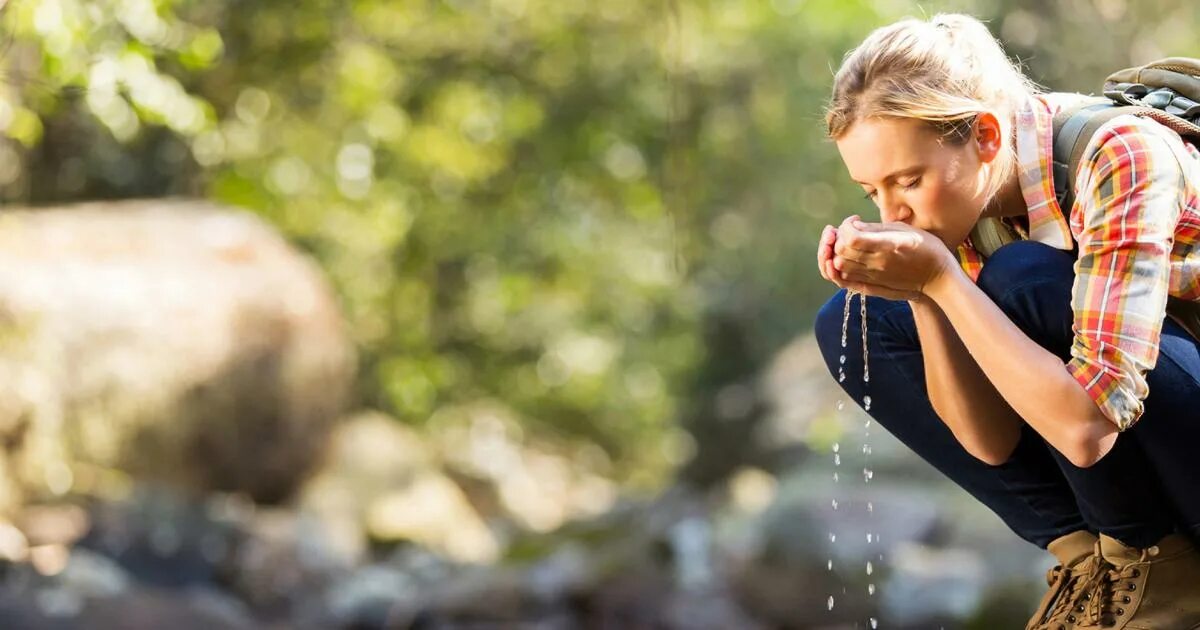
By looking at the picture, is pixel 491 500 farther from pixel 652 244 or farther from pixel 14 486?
pixel 14 486

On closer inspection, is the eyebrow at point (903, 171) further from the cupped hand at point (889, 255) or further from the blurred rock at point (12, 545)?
the blurred rock at point (12, 545)

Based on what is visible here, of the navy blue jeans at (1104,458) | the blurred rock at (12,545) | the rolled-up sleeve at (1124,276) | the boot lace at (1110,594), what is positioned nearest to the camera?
the rolled-up sleeve at (1124,276)

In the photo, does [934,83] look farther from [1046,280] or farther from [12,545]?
[12,545]

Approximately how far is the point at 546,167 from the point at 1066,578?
8672 millimetres

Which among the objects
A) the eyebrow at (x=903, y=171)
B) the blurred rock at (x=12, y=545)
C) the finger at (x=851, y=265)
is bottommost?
the blurred rock at (x=12, y=545)

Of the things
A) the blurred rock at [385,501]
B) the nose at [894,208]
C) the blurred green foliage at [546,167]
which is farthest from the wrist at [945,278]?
the blurred rock at [385,501]

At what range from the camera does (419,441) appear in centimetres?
1134

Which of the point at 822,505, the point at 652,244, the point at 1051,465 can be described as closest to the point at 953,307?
the point at 1051,465

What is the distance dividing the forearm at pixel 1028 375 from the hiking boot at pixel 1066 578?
320mm

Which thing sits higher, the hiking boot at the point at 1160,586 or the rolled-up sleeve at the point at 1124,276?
the rolled-up sleeve at the point at 1124,276

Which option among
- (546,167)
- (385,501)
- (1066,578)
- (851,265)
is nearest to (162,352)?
(385,501)

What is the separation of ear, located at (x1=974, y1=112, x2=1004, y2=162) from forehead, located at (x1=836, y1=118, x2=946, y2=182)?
6 cm

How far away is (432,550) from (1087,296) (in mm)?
7021

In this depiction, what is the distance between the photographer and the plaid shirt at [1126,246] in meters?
1.63
